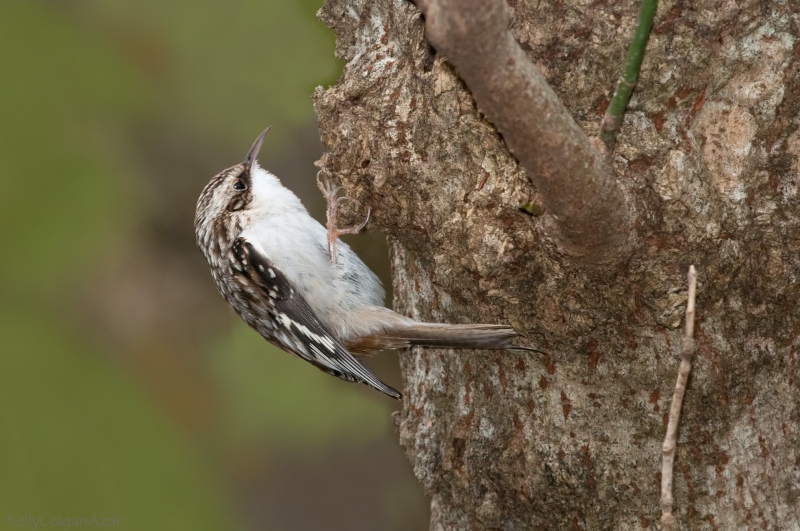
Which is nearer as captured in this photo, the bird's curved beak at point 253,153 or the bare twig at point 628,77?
the bare twig at point 628,77

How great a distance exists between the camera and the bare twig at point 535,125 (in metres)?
1.46

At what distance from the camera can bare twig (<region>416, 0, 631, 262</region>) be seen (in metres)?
1.46

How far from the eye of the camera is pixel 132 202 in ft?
10.8

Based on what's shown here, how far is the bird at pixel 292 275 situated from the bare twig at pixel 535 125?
3.17 feet

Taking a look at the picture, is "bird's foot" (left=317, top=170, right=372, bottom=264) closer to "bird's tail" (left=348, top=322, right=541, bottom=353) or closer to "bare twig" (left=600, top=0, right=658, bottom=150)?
"bird's tail" (left=348, top=322, right=541, bottom=353)

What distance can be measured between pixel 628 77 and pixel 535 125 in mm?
358

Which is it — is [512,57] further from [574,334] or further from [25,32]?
[25,32]

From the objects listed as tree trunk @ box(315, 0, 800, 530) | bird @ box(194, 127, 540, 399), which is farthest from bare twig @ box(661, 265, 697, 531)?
bird @ box(194, 127, 540, 399)

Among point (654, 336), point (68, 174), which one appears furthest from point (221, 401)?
point (654, 336)

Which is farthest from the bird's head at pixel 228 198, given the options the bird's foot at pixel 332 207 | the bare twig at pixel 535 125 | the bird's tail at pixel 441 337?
the bare twig at pixel 535 125

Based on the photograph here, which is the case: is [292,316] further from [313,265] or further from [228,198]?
[228,198]

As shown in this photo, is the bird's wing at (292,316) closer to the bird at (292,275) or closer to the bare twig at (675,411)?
the bird at (292,275)

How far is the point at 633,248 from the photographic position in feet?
6.88

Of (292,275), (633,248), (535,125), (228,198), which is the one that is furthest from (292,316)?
(535,125)
